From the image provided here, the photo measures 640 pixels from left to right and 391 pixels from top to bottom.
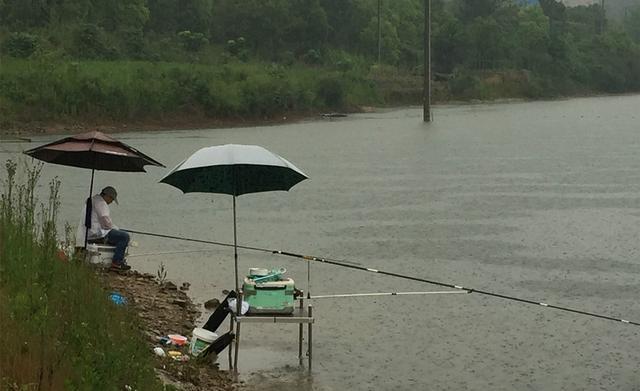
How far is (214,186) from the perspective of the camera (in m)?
10.2

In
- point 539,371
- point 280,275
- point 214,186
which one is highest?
point 214,186

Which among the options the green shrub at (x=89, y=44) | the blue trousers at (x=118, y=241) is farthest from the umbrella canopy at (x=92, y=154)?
the green shrub at (x=89, y=44)

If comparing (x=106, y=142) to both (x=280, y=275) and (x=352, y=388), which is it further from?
(x=352, y=388)

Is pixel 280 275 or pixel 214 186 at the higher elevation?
pixel 214 186

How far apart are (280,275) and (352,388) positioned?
1.15m

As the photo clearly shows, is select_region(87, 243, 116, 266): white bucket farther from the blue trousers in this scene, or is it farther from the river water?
the river water

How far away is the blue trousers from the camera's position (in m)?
11.6

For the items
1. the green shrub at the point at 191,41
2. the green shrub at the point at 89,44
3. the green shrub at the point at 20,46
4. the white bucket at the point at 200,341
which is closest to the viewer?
the white bucket at the point at 200,341

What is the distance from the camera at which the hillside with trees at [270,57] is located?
4841cm

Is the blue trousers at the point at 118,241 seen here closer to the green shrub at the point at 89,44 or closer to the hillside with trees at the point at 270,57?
the hillside with trees at the point at 270,57

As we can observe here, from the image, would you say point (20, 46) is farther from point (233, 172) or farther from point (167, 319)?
point (233, 172)

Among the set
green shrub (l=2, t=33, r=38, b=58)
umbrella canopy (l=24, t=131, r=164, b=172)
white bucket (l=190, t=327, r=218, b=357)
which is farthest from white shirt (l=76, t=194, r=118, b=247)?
green shrub (l=2, t=33, r=38, b=58)

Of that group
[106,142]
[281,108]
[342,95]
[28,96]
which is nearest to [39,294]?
[106,142]

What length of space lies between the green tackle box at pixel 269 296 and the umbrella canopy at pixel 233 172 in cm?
118
